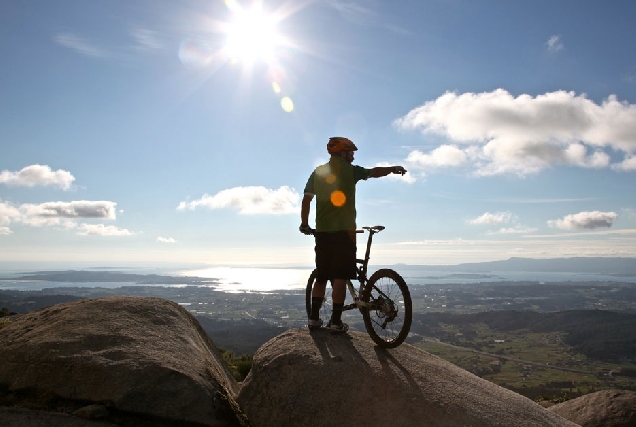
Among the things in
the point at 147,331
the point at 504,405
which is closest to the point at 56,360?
the point at 147,331

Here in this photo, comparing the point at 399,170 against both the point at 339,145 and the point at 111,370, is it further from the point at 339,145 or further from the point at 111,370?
the point at 111,370

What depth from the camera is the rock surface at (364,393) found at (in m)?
5.93

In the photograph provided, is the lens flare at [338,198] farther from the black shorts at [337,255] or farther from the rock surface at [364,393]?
the rock surface at [364,393]

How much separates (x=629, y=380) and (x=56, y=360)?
111070 mm

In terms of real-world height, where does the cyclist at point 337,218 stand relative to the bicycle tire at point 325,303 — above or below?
above

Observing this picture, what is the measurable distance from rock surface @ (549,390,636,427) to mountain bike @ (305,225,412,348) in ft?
18.9

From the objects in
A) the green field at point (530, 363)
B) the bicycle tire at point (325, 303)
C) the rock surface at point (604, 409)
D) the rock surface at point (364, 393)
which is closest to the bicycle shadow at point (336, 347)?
the rock surface at point (364, 393)

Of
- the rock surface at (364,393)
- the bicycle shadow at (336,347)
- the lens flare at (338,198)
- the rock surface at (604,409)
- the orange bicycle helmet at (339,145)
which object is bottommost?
the rock surface at (604,409)

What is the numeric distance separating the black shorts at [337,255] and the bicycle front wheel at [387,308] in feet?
1.74

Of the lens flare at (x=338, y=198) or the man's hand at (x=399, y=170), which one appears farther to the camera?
the lens flare at (x=338, y=198)

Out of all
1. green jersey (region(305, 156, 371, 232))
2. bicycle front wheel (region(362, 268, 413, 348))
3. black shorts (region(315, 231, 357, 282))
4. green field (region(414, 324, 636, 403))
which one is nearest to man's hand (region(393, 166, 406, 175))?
green jersey (region(305, 156, 371, 232))

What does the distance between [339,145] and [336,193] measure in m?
1.04

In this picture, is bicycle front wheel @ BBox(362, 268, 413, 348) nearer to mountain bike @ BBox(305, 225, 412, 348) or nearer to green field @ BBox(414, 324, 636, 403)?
mountain bike @ BBox(305, 225, 412, 348)

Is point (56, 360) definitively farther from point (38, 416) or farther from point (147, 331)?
point (147, 331)
